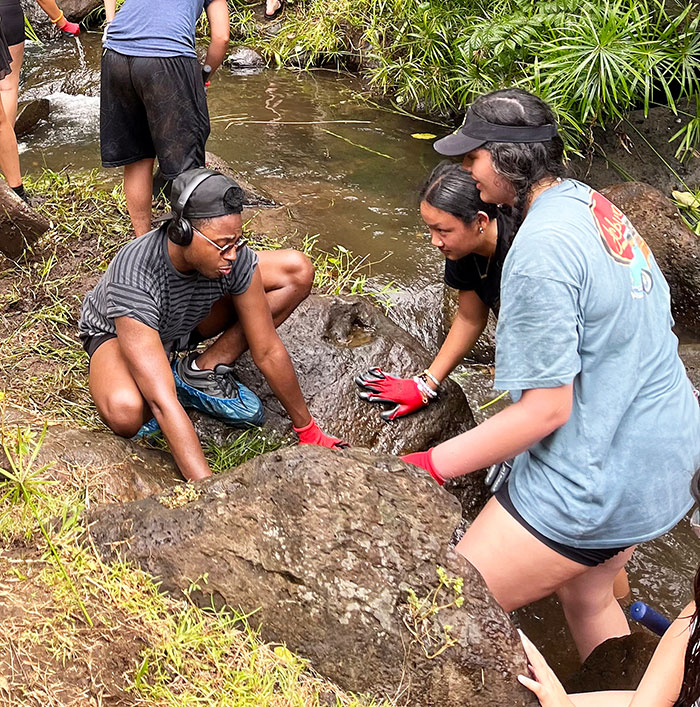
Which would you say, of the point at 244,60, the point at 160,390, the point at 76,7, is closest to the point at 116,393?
the point at 160,390

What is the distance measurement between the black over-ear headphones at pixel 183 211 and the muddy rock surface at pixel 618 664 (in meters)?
2.00

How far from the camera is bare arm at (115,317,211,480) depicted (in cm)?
293

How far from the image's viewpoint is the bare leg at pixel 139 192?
4480mm

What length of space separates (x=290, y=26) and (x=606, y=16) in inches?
176

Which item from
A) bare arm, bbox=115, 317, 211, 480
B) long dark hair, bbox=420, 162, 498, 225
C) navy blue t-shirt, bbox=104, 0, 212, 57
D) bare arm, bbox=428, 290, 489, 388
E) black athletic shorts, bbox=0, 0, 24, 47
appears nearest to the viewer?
long dark hair, bbox=420, 162, 498, 225

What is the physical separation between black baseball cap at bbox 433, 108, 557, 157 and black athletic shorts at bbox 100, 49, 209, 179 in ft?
7.87

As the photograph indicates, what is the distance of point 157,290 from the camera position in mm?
3121

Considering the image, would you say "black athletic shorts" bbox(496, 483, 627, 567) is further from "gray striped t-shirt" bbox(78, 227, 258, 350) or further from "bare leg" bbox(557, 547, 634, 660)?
"gray striped t-shirt" bbox(78, 227, 258, 350)

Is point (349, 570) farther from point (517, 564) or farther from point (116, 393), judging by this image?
point (116, 393)

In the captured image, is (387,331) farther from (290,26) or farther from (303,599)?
(290,26)

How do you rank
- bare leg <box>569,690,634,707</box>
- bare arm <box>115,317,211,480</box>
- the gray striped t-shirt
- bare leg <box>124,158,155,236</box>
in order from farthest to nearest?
bare leg <box>124,158,155,236</box>
the gray striped t-shirt
bare arm <box>115,317,211,480</box>
bare leg <box>569,690,634,707</box>

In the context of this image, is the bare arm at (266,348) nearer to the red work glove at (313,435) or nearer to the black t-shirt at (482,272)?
the red work glove at (313,435)

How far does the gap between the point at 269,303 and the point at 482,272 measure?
100 centimetres

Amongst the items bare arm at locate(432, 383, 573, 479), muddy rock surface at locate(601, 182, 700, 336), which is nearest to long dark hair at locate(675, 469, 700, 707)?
bare arm at locate(432, 383, 573, 479)
